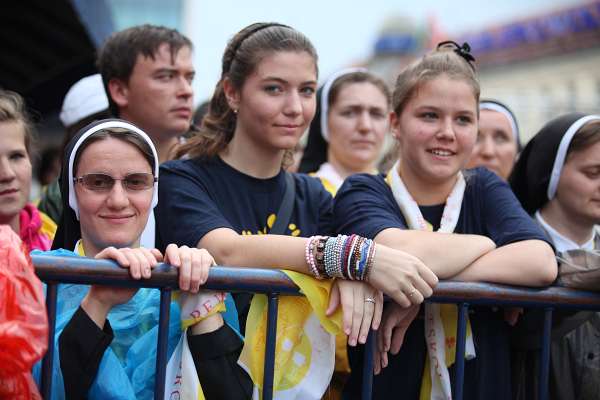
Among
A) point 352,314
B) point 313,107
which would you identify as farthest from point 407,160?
point 352,314

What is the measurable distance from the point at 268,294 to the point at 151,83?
2.21 m

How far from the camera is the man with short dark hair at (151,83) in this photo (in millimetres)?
4281

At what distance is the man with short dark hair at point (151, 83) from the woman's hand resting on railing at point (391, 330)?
2.02 meters

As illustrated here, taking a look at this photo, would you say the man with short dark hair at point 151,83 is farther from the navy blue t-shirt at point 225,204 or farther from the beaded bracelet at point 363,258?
the beaded bracelet at point 363,258

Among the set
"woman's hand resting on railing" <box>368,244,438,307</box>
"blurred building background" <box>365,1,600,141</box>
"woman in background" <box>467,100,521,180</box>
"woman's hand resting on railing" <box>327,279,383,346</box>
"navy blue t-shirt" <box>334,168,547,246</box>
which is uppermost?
"blurred building background" <box>365,1,600,141</box>

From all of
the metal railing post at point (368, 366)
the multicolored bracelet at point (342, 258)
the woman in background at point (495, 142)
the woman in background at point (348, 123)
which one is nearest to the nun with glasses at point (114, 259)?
the multicolored bracelet at point (342, 258)

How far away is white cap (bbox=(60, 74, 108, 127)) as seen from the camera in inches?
181

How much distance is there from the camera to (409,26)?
9256 cm

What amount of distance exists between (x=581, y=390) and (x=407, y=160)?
1.17m

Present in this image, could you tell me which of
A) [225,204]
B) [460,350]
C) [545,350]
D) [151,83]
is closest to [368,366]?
[460,350]

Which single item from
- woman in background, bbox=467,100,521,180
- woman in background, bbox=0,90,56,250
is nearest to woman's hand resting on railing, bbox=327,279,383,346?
woman in background, bbox=0,90,56,250

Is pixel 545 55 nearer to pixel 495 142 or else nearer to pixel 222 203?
pixel 495 142

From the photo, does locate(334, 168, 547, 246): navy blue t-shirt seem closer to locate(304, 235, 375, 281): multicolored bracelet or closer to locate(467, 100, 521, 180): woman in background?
locate(304, 235, 375, 281): multicolored bracelet

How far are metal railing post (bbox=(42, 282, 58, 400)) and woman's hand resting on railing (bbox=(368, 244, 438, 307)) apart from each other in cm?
97
